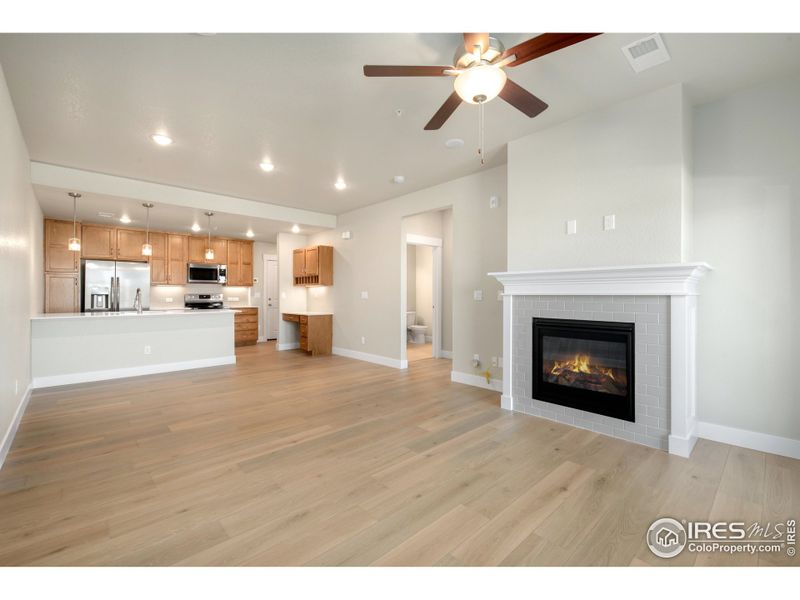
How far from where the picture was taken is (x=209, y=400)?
399cm

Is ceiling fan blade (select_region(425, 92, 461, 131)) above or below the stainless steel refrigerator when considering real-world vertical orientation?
above

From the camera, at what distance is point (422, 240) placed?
665 cm

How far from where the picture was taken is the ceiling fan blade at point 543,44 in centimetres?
173

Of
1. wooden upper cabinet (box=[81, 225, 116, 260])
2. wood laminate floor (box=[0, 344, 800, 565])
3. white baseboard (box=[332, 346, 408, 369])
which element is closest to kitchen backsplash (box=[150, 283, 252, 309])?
wooden upper cabinet (box=[81, 225, 116, 260])

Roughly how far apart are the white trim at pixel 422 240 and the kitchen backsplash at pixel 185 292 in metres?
4.82

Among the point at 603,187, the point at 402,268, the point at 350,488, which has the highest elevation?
the point at 603,187

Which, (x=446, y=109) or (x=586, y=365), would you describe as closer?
(x=446, y=109)

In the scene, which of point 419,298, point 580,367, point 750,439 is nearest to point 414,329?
point 419,298

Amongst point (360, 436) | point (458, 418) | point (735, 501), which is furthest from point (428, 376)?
point (735, 501)

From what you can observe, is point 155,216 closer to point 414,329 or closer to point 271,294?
point 271,294

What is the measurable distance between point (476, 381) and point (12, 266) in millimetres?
4712

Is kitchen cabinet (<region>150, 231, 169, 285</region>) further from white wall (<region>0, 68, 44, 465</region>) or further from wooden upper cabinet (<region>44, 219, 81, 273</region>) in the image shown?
white wall (<region>0, 68, 44, 465</region>)

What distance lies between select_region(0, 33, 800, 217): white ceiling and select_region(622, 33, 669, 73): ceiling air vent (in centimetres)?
5

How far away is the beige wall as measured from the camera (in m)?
4.47
